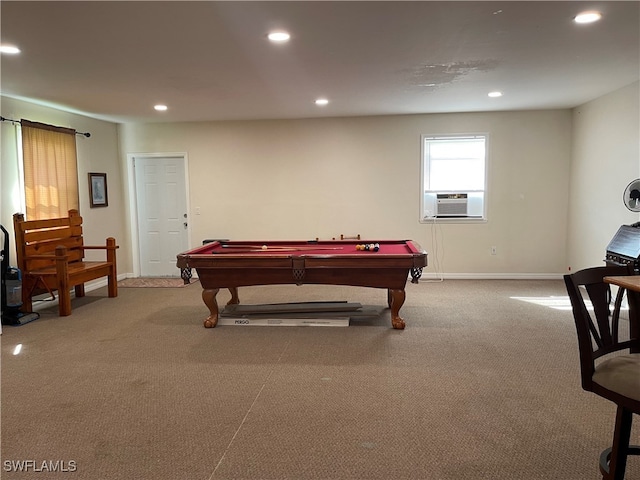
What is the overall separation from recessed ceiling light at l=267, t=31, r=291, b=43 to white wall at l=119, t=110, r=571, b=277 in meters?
3.50

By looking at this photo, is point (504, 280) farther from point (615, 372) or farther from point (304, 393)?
point (615, 372)

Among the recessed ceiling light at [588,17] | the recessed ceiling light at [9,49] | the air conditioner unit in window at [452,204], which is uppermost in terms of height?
the recessed ceiling light at [588,17]

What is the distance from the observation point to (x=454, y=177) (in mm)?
6703

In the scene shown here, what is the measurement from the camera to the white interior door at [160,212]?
7148mm

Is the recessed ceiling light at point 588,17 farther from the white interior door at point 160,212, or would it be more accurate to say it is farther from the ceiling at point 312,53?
the white interior door at point 160,212

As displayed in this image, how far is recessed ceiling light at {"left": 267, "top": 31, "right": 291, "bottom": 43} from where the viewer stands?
3148 millimetres

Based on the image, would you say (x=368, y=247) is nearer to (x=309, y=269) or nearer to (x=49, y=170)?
(x=309, y=269)

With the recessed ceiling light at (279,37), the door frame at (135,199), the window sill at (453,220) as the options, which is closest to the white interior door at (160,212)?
the door frame at (135,199)

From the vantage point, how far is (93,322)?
4.68 m

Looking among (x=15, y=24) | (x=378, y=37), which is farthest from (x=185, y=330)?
(x=378, y=37)

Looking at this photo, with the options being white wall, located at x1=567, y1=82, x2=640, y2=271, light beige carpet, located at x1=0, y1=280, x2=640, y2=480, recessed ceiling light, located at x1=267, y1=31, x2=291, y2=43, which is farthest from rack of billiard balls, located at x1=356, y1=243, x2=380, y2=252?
white wall, located at x1=567, y1=82, x2=640, y2=271

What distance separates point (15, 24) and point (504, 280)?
6263 millimetres

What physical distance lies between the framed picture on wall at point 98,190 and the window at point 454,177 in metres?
4.71

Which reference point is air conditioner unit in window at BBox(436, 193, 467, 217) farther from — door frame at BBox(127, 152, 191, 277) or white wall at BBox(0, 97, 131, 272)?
white wall at BBox(0, 97, 131, 272)
